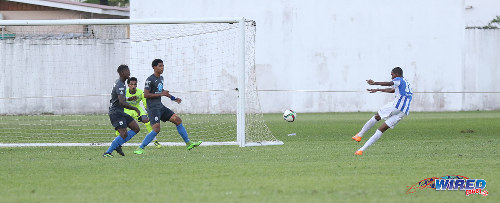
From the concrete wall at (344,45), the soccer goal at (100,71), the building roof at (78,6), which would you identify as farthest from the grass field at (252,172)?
the building roof at (78,6)

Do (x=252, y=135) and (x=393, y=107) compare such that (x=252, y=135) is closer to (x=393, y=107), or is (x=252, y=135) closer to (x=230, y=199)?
(x=393, y=107)

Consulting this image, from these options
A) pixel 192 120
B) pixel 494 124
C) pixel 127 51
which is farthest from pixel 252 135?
pixel 127 51

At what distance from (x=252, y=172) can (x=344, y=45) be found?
85.2 feet

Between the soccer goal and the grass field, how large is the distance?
8.37 meters

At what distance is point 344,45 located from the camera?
3681 cm

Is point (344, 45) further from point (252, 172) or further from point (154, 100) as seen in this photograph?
point (252, 172)

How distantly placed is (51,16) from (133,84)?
2374 centimetres

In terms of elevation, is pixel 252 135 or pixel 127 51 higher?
Result: pixel 127 51

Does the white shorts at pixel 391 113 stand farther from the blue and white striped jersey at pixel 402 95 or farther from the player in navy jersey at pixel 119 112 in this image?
the player in navy jersey at pixel 119 112

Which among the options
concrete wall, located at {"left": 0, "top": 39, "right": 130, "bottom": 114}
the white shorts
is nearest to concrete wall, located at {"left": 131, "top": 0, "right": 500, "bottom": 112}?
concrete wall, located at {"left": 0, "top": 39, "right": 130, "bottom": 114}

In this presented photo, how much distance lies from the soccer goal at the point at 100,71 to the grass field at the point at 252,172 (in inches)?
329

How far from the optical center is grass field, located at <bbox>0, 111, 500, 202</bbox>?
9.08 meters

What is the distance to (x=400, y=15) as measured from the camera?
36906mm

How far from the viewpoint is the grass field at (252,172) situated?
9.08 metres
